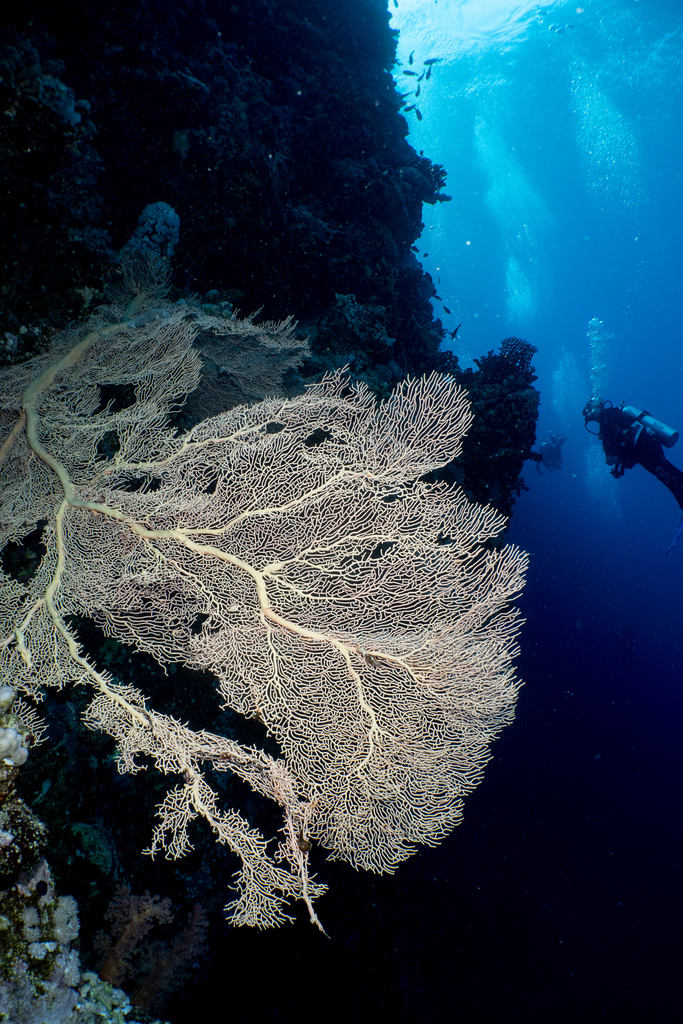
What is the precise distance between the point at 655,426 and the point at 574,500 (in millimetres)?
29011

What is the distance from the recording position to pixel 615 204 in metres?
60.6

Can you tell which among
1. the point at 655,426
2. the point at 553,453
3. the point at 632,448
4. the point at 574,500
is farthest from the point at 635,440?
the point at 574,500

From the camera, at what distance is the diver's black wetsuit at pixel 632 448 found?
374 inches

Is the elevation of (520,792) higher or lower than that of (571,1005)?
higher

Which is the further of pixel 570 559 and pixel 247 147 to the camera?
pixel 570 559

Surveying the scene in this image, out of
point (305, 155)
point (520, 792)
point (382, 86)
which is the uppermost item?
point (382, 86)

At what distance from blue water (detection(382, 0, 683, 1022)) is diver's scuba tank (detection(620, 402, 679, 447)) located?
1124 cm

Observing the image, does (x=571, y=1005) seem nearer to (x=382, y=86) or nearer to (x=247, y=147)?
(x=247, y=147)

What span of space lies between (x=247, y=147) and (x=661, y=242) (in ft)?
279

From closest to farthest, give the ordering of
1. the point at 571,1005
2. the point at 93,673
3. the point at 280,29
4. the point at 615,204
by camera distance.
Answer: the point at 93,673 → the point at 280,29 → the point at 571,1005 → the point at 615,204

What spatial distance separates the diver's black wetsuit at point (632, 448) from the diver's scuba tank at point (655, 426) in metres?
0.08

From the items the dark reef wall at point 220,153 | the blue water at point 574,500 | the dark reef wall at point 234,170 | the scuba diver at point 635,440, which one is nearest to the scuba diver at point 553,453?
the blue water at point 574,500

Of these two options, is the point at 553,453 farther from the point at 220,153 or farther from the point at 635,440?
the point at 220,153

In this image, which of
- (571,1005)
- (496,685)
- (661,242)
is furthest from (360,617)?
(661,242)
